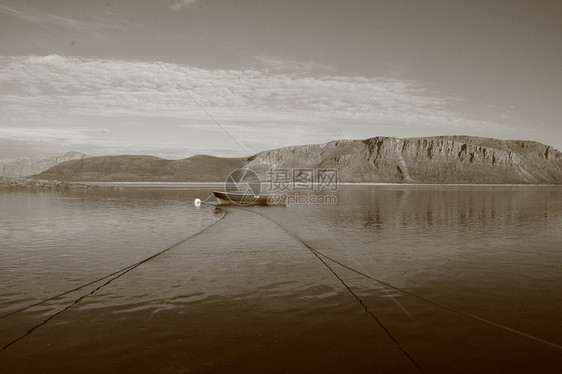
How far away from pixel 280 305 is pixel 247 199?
4406cm

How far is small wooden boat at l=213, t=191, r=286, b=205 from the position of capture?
53.4 meters

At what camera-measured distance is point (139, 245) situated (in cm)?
2120

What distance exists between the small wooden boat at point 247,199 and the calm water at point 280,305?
30.2 meters

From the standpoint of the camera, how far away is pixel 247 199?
55188mm

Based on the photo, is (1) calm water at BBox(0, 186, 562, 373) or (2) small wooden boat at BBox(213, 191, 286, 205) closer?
(1) calm water at BBox(0, 186, 562, 373)

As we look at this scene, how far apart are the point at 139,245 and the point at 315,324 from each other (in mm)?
14181

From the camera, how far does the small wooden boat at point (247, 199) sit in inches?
2103

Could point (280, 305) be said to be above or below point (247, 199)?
below

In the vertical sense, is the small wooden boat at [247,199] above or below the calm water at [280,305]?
above

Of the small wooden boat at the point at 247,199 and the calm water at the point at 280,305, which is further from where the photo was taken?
the small wooden boat at the point at 247,199

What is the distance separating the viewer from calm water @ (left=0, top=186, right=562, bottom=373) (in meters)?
8.17

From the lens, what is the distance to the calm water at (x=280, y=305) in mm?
8172

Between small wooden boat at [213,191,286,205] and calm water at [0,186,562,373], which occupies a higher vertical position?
small wooden boat at [213,191,286,205]

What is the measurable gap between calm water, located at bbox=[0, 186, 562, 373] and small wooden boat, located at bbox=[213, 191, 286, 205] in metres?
30.2
